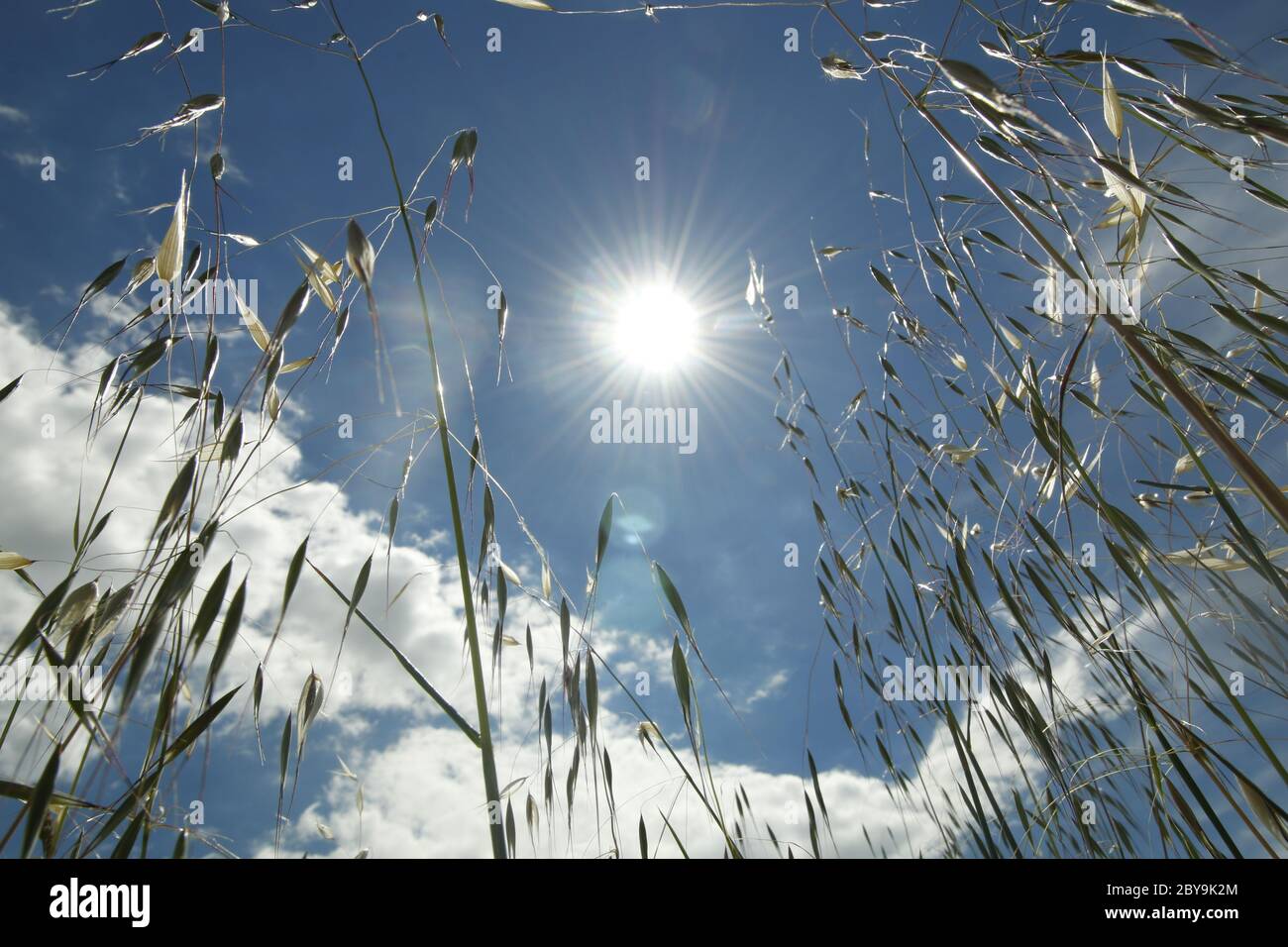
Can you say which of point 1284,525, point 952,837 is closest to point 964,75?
point 1284,525

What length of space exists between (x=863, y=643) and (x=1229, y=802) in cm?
68

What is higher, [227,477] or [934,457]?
[934,457]

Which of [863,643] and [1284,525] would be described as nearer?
[1284,525]

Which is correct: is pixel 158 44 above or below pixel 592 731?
above

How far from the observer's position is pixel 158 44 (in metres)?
0.93
